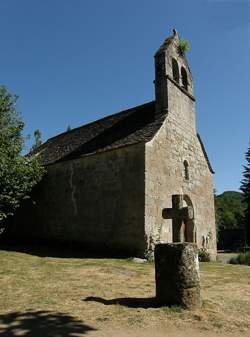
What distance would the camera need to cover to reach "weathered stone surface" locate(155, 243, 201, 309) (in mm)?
6309

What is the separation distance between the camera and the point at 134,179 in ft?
46.3

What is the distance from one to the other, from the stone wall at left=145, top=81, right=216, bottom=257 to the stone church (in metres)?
0.04

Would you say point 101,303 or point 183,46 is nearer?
point 101,303

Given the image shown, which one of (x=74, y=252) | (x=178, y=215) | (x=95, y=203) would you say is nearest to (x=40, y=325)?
(x=178, y=215)

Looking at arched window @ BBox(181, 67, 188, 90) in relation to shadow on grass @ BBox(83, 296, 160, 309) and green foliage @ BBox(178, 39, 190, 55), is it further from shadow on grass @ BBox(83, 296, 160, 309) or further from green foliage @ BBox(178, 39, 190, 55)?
shadow on grass @ BBox(83, 296, 160, 309)

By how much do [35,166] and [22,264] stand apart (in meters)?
6.41

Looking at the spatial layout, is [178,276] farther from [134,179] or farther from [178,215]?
[134,179]

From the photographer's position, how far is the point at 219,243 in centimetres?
4162

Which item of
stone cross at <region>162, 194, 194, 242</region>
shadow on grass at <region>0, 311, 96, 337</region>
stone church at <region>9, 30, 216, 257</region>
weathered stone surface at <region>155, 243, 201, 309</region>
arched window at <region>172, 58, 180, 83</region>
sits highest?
arched window at <region>172, 58, 180, 83</region>

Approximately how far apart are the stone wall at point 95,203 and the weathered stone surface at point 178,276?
22.0 feet

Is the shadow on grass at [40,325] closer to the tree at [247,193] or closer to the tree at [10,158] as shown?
the tree at [10,158]

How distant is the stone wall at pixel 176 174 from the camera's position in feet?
45.9

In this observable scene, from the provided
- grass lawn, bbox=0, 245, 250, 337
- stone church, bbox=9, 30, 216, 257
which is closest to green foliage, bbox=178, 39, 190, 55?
stone church, bbox=9, 30, 216, 257

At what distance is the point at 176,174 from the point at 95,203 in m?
3.90
